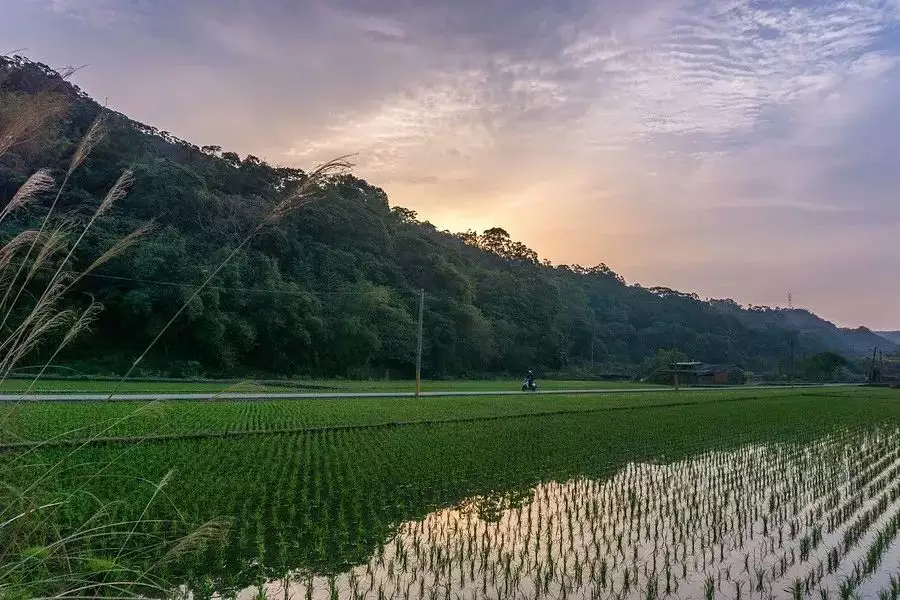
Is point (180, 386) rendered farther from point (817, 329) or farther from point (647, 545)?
point (817, 329)

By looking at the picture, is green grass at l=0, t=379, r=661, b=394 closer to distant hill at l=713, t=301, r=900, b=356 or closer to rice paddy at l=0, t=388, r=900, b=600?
rice paddy at l=0, t=388, r=900, b=600

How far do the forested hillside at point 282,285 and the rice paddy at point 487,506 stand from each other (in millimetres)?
11234

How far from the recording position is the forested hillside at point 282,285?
32094 millimetres

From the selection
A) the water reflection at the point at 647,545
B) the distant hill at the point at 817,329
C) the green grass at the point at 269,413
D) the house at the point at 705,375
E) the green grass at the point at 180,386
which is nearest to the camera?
the water reflection at the point at 647,545

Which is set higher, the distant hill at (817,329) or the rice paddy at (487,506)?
the distant hill at (817,329)

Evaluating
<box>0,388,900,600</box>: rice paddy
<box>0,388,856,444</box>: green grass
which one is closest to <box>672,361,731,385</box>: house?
<box>0,388,856,444</box>: green grass

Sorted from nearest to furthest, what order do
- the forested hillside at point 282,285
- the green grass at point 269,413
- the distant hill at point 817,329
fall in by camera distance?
the green grass at point 269,413 < the forested hillside at point 282,285 < the distant hill at point 817,329

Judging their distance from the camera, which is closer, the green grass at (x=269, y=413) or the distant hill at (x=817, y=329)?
the green grass at (x=269, y=413)

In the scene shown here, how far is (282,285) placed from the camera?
37.9 metres

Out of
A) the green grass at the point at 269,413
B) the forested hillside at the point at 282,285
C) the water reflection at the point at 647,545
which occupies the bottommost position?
the water reflection at the point at 647,545

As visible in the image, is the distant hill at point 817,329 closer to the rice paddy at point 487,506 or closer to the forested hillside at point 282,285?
the forested hillside at point 282,285

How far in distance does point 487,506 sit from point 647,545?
6.78 feet

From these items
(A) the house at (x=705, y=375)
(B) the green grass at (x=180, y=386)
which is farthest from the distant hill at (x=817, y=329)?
(B) the green grass at (x=180, y=386)

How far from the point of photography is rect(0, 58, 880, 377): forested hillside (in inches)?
1264
